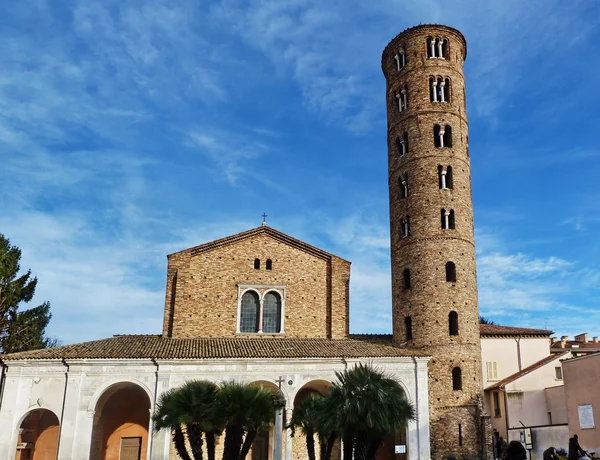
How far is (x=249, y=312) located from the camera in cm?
3064

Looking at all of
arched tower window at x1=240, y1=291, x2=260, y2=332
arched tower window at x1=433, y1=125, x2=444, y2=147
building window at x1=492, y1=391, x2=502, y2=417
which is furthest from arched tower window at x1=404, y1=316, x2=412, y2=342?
arched tower window at x1=433, y1=125, x2=444, y2=147

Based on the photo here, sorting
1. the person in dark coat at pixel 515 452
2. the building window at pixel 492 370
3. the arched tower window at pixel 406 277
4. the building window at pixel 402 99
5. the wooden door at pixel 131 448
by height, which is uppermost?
the building window at pixel 402 99

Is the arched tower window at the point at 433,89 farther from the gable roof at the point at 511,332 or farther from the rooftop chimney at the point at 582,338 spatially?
the rooftop chimney at the point at 582,338

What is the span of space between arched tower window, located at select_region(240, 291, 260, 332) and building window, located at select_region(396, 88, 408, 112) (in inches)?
513

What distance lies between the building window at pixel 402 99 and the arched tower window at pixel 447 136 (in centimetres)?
269

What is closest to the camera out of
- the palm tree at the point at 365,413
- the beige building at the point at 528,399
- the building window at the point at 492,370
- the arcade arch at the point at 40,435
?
the palm tree at the point at 365,413

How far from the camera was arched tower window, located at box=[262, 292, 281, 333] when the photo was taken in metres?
30.4

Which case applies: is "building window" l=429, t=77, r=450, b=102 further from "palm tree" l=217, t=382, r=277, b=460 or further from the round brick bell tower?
"palm tree" l=217, t=382, r=277, b=460

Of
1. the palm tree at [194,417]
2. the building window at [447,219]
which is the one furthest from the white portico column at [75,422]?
the building window at [447,219]

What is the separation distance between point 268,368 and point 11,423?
10.8 metres

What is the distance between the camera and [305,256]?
31766 millimetres

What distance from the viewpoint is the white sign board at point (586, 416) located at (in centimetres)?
2217

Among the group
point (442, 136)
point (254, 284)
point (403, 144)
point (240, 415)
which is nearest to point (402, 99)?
point (403, 144)

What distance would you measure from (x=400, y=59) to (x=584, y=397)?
20.2 meters
